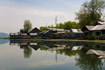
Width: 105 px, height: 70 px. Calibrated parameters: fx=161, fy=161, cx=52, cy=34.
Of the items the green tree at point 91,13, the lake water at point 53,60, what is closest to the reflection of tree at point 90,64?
the lake water at point 53,60

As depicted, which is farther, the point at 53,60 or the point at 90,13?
the point at 90,13

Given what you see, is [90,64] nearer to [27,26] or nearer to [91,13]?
[91,13]

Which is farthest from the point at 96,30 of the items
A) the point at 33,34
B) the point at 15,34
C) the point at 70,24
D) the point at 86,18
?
the point at 70,24

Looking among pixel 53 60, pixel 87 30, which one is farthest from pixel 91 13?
pixel 53 60

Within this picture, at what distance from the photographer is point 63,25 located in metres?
138

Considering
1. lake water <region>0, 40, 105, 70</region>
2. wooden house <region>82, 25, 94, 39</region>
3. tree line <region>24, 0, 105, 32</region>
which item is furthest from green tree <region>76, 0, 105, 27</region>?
lake water <region>0, 40, 105, 70</region>

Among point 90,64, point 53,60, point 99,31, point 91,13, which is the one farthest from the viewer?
point 91,13

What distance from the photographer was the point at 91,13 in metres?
69.7

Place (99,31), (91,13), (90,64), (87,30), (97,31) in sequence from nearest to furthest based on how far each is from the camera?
(90,64), (99,31), (97,31), (87,30), (91,13)

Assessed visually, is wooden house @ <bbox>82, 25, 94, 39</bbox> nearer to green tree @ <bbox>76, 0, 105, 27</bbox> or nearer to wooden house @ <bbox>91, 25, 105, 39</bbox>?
wooden house @ <bbox>91, 25, 105, 39</bbox>

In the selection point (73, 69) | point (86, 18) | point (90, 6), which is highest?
point (90, 6)

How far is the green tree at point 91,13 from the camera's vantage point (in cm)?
6906

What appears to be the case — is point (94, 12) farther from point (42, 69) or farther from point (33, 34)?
point (42, 69)

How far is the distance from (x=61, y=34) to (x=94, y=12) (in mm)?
17693
